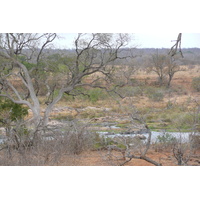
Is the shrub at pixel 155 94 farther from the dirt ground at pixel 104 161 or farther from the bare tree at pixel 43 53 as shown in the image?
the dirt ground at pixel 104 161

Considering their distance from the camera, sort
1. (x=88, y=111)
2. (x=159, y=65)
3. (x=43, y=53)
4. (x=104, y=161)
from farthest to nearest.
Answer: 1. (x=159, y=65)
2. (x=88, y=111)
3. (x=43, y=53)
4. (x=104, y=161)

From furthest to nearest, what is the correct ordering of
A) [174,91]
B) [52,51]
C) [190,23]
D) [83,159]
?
[174,91], [52,51], [83,159], [190,23]

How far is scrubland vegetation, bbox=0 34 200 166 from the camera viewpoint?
654 cm

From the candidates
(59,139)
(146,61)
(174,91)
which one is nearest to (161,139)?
(59,139)

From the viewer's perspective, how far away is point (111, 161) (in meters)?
7.04

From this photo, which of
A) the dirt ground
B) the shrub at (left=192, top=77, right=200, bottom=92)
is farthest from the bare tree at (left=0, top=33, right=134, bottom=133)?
the shrub at (left=192, top=77, right=200, bottom=92)

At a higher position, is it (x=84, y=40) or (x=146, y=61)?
(x=84, y=40)

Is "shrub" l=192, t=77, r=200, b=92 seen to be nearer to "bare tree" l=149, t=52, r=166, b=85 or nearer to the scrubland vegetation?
the scrubland vegetation

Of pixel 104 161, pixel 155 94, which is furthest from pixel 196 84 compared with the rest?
pixel 104 161

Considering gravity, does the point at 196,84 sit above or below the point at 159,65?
below

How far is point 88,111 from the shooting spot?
17250mm

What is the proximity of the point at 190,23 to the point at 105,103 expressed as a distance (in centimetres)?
1318

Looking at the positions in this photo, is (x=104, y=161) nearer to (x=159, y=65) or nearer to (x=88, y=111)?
(x=88, y=111)
